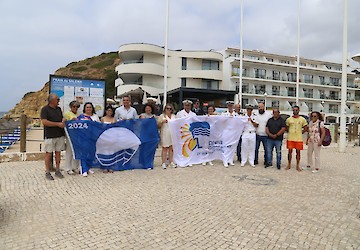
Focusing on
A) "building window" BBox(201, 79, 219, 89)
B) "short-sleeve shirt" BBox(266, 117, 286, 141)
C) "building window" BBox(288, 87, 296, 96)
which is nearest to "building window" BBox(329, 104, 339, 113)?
"building window" BBox(288, 87, 296, 96)

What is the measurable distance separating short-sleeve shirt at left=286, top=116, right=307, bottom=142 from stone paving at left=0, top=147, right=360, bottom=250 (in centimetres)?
148

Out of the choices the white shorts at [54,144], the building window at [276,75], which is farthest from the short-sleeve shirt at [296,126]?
the building window at [276,75]

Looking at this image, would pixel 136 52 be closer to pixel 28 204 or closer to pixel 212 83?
pixel 212 83

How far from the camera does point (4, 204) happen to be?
182 inches

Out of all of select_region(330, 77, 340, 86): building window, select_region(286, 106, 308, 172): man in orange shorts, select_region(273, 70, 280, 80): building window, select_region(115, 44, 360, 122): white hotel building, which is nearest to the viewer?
select_region(286, 106, 308, 172): man in orange shorts

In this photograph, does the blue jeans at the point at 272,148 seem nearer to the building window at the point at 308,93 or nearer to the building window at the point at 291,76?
the building window at the point at 291,76

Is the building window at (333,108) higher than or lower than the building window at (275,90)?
lower

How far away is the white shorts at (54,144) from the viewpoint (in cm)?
638

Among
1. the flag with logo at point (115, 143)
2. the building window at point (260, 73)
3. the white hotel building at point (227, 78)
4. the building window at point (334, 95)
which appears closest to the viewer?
the flag with logo at point (115, 143)

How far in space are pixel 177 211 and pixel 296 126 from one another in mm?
5160

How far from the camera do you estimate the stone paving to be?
136 inches

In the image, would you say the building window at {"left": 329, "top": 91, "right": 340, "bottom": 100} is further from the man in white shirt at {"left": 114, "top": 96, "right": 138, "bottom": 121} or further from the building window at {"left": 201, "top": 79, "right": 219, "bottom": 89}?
the man in white shirt at {"left": 114, "top": 96, "right": 138, "bottom": 121}

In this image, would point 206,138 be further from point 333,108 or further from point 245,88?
point 333,108

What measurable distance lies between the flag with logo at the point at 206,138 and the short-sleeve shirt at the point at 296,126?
1.35m
